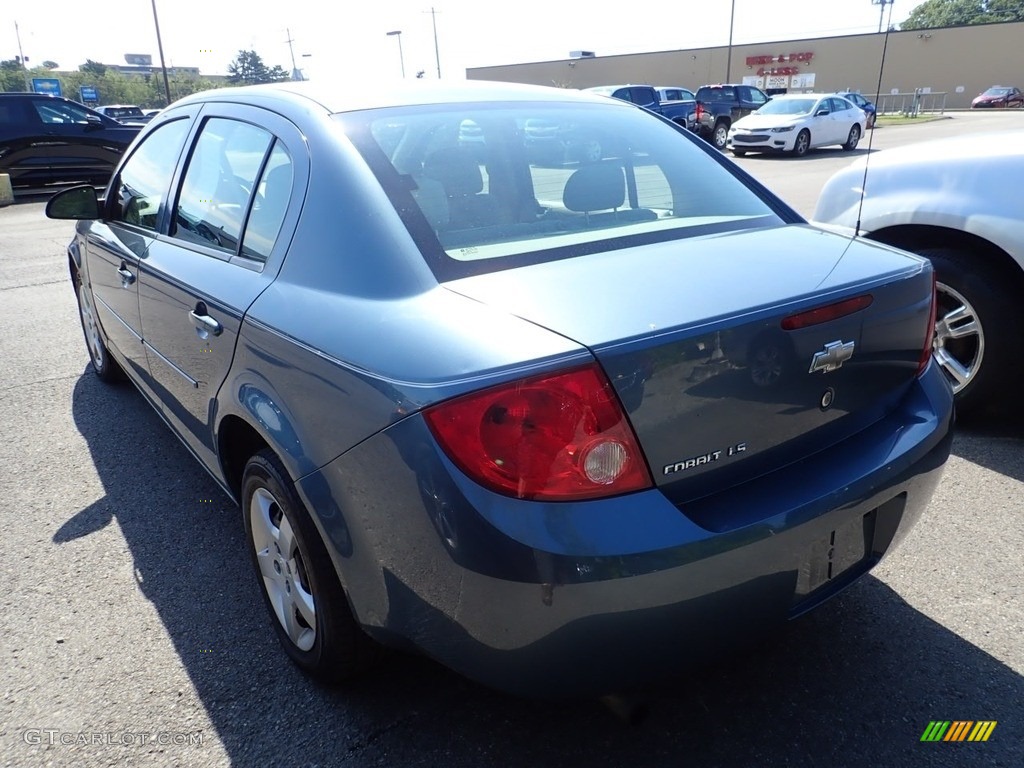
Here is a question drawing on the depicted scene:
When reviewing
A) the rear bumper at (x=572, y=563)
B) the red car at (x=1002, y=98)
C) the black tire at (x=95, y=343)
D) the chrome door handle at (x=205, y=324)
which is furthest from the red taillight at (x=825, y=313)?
the red car at (x=1002, y=98)

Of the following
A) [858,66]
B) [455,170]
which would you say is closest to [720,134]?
[455,170]

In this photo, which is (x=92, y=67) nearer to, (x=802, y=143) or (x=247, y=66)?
(x=247, y=66)

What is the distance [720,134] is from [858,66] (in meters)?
36.1

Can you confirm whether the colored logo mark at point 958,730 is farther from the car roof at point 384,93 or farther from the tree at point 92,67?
the tree at point 92,67

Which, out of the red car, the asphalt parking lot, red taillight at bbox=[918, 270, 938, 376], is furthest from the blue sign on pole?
red taillight at bbox=[918, 270, 938, 376]

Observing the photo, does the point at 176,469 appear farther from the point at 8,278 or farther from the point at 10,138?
the point at 10,138

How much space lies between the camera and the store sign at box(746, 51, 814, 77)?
5705 cm

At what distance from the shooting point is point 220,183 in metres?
2.77

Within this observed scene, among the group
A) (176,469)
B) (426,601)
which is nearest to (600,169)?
(426,601)

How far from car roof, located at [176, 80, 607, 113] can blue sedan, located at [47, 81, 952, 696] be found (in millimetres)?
22

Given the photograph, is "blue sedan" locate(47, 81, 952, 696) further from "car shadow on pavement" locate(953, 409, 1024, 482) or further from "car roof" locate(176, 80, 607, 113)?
"car shadow on pavement" locate(953, 409, 1024, 482)

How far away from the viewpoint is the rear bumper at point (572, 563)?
1581 millimetres

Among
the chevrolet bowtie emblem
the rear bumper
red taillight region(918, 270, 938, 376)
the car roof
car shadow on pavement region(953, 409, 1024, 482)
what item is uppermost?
the car roof

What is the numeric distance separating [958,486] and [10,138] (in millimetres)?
17226
